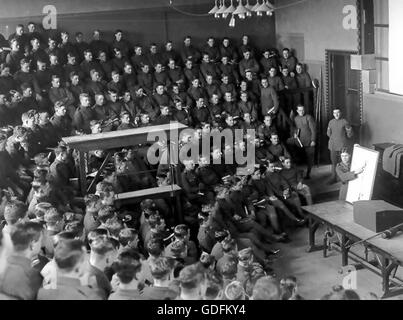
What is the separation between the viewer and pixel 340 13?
13250mm

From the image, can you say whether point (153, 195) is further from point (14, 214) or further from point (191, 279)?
point (191, 279)

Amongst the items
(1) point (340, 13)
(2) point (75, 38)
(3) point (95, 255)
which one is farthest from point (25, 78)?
(3) point (95, 255)

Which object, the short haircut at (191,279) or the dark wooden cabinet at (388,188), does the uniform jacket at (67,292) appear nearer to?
the short haircut at (191,279)

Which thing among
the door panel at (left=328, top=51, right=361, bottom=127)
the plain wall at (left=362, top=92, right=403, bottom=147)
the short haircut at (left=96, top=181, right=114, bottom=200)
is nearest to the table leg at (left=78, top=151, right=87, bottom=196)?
the short haircut at (left=96, top=181, right=114, bottom=200)

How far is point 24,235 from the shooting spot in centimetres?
512

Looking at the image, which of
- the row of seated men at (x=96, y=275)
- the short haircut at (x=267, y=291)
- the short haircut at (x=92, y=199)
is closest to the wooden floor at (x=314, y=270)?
the row of seated men at (x=96, y=275)

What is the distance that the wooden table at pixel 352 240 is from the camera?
749cm

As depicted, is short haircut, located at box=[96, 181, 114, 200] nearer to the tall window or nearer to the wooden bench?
the wooden bench

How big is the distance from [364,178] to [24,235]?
544cm

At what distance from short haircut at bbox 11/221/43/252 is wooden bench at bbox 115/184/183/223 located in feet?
11.8

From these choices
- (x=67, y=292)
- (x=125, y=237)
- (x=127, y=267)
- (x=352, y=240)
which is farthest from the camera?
(x=352, y=240)

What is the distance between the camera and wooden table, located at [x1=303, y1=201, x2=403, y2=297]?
7.49 meters

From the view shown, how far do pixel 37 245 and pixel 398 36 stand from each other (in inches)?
252

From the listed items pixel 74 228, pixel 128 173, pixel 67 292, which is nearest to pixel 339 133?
pixel 128 173
